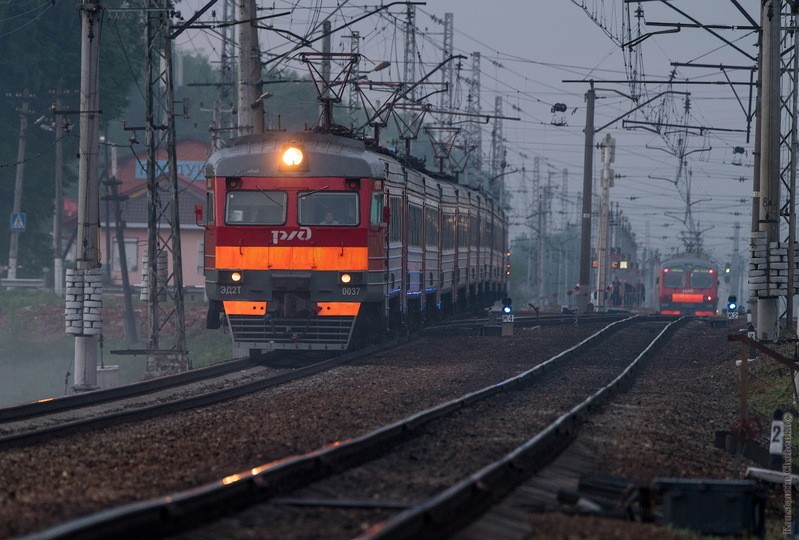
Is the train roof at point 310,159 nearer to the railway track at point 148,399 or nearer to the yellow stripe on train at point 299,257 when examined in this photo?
the yellow stripe on train at point 299,257

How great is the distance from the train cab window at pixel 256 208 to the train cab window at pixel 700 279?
142ft

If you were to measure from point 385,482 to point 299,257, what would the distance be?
456 inches

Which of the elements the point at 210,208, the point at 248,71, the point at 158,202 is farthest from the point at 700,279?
the point at 210,208

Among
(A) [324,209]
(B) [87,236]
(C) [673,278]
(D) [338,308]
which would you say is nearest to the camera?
(A) [324,209]

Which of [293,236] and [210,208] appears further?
[210,208]

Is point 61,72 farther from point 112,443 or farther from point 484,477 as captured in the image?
point 484,477

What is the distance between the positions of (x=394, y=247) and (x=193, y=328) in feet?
71.9

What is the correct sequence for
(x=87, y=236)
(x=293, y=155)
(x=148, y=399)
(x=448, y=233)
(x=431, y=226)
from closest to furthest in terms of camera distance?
(x=148, y=399) < (x=293, y=155) < (x=87, y=236) < (x=431, y=226) < (x=448, y=233)

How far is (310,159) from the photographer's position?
66.1 feet

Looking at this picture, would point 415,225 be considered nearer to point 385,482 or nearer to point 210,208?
point 210,208

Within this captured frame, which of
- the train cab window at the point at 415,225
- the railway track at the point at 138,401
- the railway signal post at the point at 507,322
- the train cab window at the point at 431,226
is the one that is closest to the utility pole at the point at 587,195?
the railway signal post at the point at 507,322

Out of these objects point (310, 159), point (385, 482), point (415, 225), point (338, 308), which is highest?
point (310, 159)

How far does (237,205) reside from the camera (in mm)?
20266

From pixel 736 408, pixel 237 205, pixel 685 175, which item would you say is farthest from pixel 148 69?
pixel 685 175
